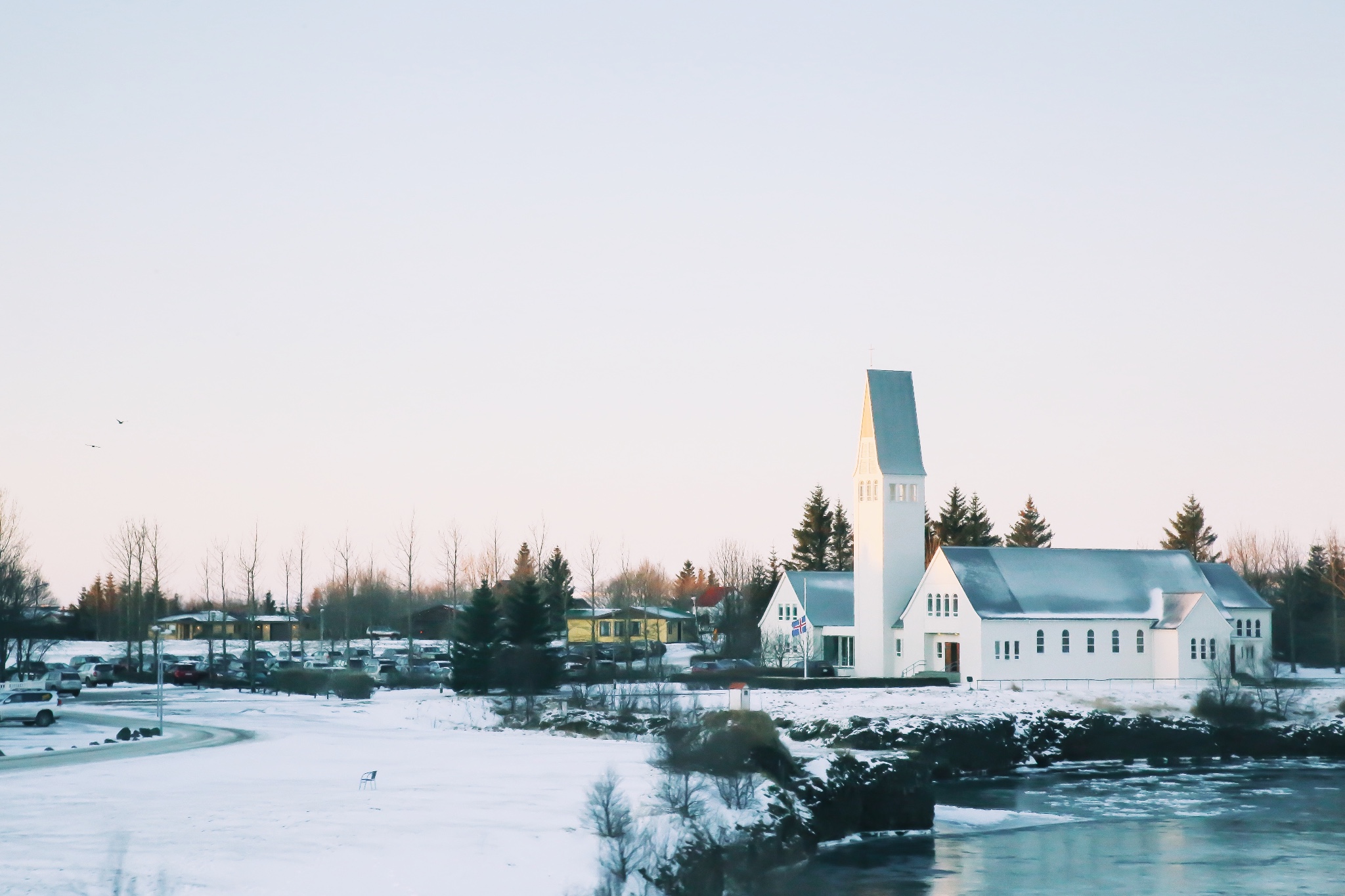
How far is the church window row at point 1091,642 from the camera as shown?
72.4 metres

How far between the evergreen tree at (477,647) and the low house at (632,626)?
5869 cm

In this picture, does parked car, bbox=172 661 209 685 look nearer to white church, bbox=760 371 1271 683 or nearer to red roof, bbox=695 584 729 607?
white church, bbox=760 371 1271 683

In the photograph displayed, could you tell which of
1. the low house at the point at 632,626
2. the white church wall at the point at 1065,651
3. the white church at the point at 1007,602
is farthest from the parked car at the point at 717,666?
the low house at the point at 632,626

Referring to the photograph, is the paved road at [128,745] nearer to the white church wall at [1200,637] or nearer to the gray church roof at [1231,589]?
the white church wall at [1200,637]

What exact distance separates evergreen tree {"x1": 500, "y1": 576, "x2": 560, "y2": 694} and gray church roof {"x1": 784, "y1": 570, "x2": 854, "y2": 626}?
2397 centimetres

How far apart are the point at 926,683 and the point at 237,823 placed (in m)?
47.6

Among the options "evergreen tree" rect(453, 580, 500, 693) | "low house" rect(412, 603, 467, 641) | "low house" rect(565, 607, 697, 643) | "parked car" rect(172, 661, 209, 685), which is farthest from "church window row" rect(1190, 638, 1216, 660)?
"low house" rect(412, 603, 467, 641)

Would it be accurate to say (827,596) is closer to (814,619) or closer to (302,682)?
(814,619)

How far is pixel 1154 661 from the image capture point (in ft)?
243

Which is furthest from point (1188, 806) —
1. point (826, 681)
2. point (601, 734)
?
point (826, 681)

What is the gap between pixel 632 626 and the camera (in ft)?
412

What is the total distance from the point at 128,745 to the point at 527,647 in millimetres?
23139

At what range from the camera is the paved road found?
37.2 meters

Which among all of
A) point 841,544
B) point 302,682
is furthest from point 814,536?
point 302,682
